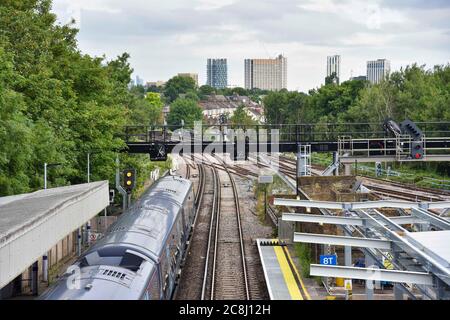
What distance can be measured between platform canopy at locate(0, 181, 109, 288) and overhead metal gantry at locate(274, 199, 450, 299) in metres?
5.27

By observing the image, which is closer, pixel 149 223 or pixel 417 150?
pixel 149 223

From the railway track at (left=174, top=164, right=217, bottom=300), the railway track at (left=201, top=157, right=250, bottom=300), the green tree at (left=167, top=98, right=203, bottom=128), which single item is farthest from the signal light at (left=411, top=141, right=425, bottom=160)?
the green tree at (left=167, top=98, right=203, bottom=128)

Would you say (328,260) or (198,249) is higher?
(328,260)

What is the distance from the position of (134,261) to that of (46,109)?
1472 cm

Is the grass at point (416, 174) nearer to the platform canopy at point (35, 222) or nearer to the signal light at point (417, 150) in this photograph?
the signal light at point (417, 150)

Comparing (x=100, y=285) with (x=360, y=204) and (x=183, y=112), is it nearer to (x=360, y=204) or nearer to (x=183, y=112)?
(x=360, y=204)

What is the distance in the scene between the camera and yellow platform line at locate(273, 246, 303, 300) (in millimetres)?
18417

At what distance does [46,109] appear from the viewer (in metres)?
26.1

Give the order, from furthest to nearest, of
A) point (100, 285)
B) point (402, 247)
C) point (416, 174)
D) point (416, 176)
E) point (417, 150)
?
1. point (416, 174)
2. point (416, 176)
3. point (417, 150)
4. point (100, 285)
5. point (402, 247)

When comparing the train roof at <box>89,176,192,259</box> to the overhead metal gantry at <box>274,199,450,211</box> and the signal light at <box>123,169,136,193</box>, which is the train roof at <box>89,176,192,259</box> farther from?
the overhead metal gantry at <box>274,199,450,211</box>

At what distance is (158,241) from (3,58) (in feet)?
32.3

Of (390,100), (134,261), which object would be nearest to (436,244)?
(134,261)

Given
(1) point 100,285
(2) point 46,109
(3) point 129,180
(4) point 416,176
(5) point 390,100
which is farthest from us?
(5) point 390,100
